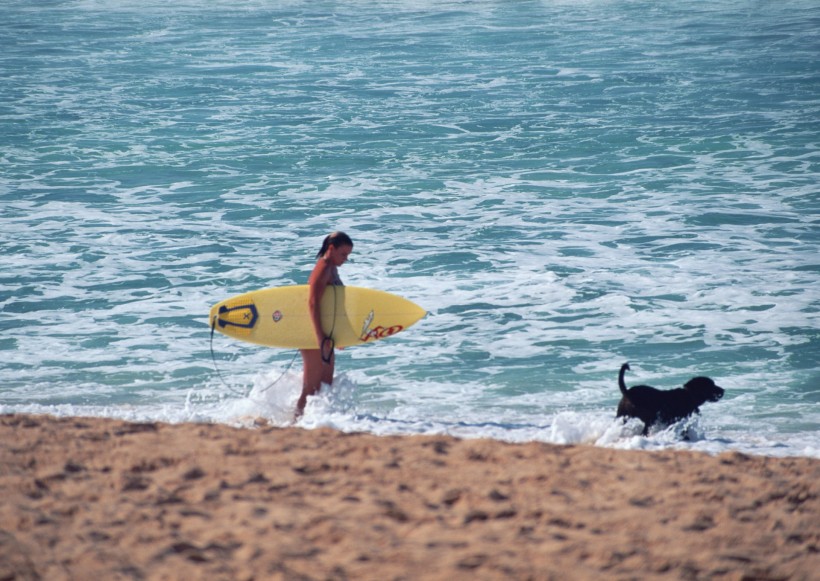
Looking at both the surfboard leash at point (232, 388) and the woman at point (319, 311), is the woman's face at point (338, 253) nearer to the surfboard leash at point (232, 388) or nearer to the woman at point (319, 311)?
the woman at point (319, 311)

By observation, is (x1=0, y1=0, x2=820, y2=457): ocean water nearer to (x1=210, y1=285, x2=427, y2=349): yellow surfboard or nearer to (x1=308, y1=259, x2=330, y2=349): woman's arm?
(x1=210, y1=285, x2=427, y2=349): yellow surfboard

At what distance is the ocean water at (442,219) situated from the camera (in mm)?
7875

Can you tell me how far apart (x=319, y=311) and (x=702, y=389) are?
2657 millimetres

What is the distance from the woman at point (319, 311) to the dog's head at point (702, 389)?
247 centimetres

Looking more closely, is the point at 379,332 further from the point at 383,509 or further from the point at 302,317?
the point at 383,509

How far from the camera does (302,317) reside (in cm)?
709

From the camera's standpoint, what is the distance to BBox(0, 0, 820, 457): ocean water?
7.88m

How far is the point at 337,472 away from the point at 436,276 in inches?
246

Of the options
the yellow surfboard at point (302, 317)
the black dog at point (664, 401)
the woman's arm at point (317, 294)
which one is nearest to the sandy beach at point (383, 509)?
the black dog at point (664, 401)

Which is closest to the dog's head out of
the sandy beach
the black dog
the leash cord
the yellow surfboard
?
the black dog

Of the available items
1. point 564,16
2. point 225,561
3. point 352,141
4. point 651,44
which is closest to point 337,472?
point 225,561

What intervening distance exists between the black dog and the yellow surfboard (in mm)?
1829

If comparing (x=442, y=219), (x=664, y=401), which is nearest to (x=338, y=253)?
(x=664, y=401)

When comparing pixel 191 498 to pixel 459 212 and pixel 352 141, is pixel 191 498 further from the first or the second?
pixel 352 141
